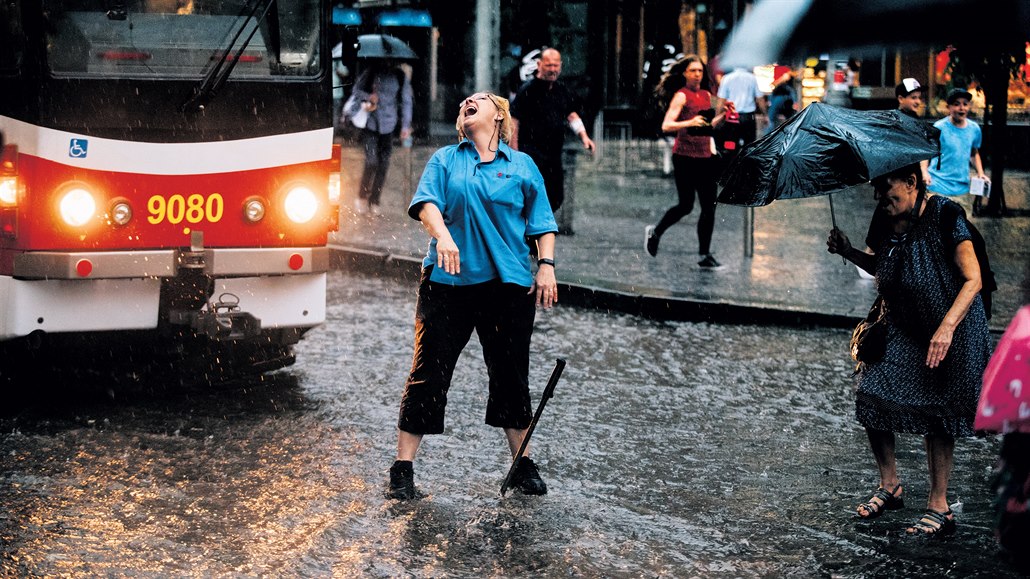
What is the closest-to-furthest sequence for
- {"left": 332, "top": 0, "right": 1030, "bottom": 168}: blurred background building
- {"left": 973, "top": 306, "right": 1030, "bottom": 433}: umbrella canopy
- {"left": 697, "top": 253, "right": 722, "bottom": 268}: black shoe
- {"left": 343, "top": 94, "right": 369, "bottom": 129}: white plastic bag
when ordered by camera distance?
{"left": 973, "top": 306, "right": 1030, "bottom": 433}: umbrella canopy < {"left": 697, "top": 253, "right": 722, "bottom": 268}: black shoe < {"left": 343, "top": 94, "right": 369, "bottom": 129}: white plastic bag < {"left": 332, "top": 0, "right": 1030, "bottom": 168}: blurred background building

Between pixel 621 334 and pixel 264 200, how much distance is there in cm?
320

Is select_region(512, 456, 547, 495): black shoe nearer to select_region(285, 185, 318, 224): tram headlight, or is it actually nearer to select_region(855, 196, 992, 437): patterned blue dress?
select_region(855, 196, 992, 437): patterned blue dress

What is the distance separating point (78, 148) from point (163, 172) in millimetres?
445

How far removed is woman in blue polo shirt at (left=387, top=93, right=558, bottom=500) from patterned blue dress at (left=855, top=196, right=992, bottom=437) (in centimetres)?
139

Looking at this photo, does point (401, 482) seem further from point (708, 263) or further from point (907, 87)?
point (708, 263)

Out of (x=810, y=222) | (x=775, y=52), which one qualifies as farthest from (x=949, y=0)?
A: (x=810, y=222)

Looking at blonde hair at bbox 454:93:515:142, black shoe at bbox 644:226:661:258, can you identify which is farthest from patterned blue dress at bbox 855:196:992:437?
black shoe at bbox 644:226:661:258

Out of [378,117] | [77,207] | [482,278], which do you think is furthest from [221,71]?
[378,117]

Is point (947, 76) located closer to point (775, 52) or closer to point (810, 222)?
point (810, 222)

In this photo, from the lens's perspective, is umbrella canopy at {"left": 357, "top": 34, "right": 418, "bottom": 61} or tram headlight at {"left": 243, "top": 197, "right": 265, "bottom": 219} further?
umbrella canopy at {"left": 357, "top": 34, "right": 418, "bottom": 61}

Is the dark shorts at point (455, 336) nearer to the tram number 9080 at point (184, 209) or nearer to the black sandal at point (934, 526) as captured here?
the black sandal at point (934, 526)

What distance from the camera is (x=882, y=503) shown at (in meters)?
5.98

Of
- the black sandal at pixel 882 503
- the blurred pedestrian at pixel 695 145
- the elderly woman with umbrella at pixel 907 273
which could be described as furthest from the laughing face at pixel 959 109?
the black sandal at pixel 882 503

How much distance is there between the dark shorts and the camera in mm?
6234
